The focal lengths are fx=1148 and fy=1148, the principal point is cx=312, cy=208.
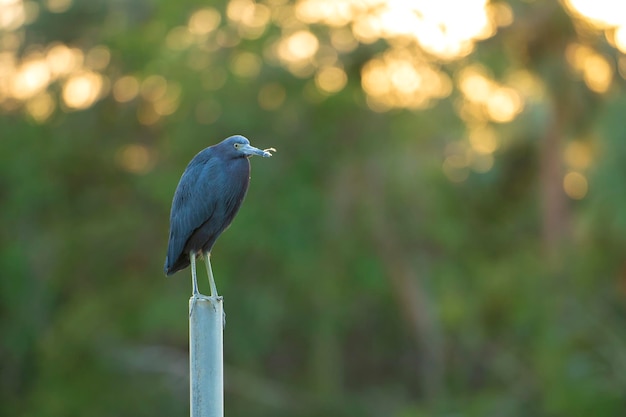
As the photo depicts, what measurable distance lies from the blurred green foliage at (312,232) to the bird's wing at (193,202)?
1276cm

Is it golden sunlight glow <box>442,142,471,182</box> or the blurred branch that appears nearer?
the blurred branch

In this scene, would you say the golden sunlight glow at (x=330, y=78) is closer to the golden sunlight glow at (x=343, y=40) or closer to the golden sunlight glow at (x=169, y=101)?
the golden sunlight glow at (x=343, y=40)

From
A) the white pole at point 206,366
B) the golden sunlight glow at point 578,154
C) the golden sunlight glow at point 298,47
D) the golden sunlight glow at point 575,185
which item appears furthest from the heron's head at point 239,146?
the golden sunlight glow at point 575,185

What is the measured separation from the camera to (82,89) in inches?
942

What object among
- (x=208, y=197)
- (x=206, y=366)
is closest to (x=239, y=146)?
(x=208, y=197)

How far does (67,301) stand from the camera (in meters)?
24.6

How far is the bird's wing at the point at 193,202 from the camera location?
18.0 ft

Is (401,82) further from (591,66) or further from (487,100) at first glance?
(591,66)

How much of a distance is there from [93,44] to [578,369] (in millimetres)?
11818

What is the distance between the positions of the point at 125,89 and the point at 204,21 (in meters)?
3.82

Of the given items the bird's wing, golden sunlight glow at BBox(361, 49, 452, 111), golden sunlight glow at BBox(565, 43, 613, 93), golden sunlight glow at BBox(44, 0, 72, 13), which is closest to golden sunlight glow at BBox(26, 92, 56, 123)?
golden sunlight glow at BBox(44, 0, 72, 13)

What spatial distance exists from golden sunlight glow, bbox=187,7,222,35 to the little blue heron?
609 inches

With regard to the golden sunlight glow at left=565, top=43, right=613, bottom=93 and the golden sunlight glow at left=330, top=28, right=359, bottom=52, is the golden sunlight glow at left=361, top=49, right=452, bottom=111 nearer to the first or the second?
the golden sunlight glow at left=330, top=28, right=359, bottom=52

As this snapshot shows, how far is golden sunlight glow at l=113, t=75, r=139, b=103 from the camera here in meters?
24.1
